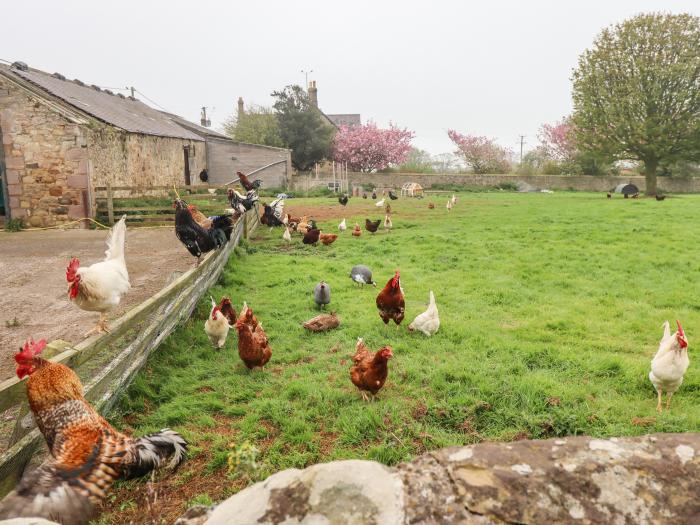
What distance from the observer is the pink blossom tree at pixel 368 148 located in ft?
143

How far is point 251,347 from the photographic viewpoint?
18.0ft

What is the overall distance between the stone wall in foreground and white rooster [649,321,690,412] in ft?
11.3

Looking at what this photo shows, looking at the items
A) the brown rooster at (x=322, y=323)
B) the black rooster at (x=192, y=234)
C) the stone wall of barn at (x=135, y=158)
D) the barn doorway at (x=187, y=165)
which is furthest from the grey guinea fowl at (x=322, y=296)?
the barn doorway at (x=187, y=165)

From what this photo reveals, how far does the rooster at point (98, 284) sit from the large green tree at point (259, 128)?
36047 mm

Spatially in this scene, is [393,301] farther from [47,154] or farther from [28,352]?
[47,154]

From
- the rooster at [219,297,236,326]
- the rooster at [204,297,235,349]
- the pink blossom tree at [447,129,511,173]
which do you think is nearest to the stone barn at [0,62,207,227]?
the rooster at [219,297,236,326]

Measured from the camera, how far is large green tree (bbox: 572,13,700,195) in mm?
28500

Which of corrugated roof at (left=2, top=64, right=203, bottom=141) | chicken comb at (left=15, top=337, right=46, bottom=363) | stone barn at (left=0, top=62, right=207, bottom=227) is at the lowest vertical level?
chicken comb at (left=15, top=337, right=46, bottom=363)

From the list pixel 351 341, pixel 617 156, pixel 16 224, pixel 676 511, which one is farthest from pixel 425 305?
pixel 617 156

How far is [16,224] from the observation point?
Result: 15.4 metres

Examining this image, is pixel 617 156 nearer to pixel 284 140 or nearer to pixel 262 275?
pixel 284 140

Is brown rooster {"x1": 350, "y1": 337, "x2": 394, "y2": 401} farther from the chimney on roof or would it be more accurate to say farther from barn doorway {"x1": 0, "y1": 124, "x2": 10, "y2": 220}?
the chimney on roof

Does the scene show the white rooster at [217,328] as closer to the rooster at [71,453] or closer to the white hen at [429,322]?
the white hen at [429,322]

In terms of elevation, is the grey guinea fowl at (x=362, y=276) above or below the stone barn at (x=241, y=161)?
below
